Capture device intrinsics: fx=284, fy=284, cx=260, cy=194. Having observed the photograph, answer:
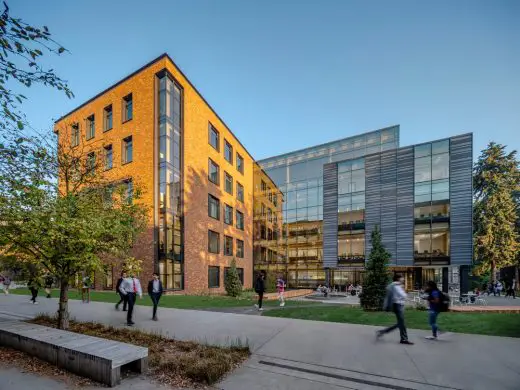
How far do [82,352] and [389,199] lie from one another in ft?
100

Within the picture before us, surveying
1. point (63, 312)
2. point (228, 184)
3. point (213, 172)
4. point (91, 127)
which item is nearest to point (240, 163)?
point (228, 184)

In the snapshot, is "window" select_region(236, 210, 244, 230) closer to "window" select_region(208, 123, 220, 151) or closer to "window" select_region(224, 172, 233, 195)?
"window" select_region(224, 172, 233, 195)

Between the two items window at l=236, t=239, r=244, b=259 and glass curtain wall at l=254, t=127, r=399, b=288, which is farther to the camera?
glass curtain wall at l=254, t=127, r=399, b=288

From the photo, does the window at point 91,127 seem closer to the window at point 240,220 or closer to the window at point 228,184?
the window at point 228,184

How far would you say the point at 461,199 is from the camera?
89.3ft

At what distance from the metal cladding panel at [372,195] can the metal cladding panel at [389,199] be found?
32 cm

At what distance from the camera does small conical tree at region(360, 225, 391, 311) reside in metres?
13.5

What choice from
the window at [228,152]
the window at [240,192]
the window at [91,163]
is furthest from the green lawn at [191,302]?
the window at [240,192]

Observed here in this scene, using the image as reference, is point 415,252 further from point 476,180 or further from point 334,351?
point 334,351

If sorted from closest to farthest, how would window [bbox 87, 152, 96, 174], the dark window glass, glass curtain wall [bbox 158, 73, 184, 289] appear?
1. window [bbox 87, 152, 96, 174]
2. glass curtain wall [bbox 158, 73, 184, 289]
3. the dark window glass

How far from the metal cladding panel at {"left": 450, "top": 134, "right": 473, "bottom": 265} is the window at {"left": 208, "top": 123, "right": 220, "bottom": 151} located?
23747 millimetres

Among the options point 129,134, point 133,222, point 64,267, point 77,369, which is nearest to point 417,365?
point 77,369

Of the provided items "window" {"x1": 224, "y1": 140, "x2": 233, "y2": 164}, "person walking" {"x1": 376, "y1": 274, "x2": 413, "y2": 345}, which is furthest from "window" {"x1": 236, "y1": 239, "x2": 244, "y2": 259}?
"person walking" {"x1": 376, "y1": 274, "x2": 413, "y2": 345}

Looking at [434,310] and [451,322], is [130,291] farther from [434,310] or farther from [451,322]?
[451,322]
